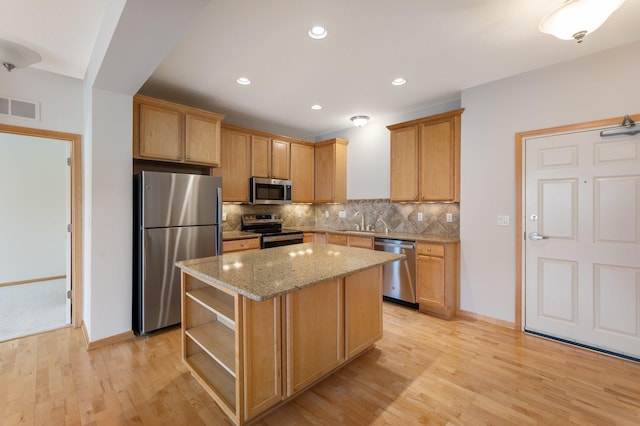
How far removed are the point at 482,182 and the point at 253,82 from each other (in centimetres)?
285

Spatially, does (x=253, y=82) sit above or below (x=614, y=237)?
above

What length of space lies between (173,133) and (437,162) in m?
3.22

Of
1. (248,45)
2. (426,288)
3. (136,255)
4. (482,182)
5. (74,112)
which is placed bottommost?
(426,288)

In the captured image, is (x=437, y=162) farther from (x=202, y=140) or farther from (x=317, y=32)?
(x=202, y=140)

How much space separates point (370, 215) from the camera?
4.71 metres

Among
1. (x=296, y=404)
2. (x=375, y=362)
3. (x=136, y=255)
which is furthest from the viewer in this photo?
(x=136, y=255)

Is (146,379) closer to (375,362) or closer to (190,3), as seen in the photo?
(375,362)

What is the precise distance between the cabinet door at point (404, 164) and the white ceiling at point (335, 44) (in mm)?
549

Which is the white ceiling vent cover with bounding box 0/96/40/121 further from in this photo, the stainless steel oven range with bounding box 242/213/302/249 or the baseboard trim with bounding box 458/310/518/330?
the baseboard trim with bounding box 458/310/518/330

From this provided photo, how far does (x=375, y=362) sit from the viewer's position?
2.39 meters

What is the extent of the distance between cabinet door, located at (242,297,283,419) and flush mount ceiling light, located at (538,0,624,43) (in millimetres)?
2451

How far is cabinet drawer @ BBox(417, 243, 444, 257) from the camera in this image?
332cm

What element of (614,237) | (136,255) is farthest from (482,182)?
(136,255)

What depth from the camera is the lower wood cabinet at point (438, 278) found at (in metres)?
3.31
